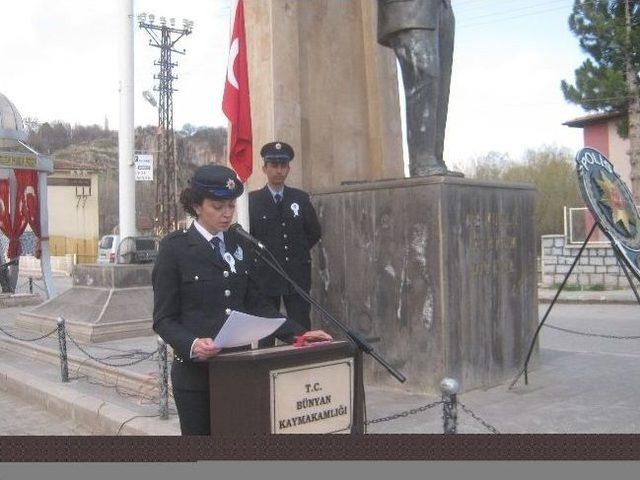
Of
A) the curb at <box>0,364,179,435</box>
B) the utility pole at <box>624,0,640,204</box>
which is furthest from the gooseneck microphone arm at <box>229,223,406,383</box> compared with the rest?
the utility pole at <box>624,0,640,204</box>

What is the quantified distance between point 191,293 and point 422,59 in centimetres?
332

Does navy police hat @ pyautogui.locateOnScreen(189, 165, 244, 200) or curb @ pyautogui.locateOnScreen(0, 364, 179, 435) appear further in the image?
curb @ pyautogui.locateOnScreen(0, 364, 179, 435)

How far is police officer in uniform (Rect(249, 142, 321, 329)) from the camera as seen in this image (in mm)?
5555

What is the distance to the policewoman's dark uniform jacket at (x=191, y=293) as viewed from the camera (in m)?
3.08

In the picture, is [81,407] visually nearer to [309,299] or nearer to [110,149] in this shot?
[309,299]

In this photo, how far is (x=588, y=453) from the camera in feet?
11.5

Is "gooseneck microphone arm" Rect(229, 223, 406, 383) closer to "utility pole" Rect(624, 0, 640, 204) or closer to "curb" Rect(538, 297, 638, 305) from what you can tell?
"utility pole" Rect(624, 0, 640, 204)

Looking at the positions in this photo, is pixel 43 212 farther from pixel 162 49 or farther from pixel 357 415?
pixel 162 49

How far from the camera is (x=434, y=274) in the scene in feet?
17.6

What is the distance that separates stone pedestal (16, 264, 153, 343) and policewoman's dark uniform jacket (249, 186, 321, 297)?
13.1ft

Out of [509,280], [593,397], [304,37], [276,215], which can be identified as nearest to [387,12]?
[304,37]

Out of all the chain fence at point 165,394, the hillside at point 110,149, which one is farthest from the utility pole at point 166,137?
→ the chain fence at point 165,394

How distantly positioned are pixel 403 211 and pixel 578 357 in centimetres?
254

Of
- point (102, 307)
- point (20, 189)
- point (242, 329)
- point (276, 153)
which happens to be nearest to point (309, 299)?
point (242, 329)
